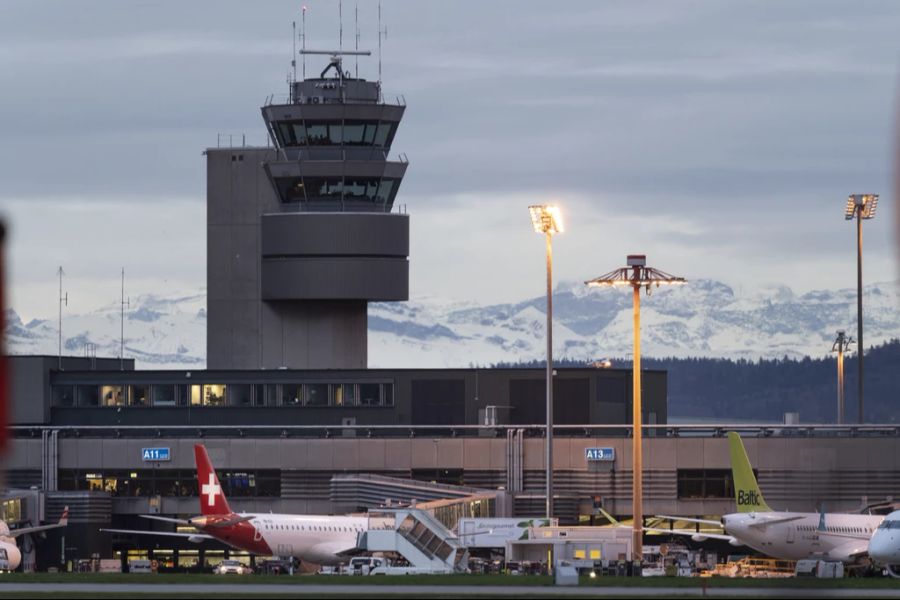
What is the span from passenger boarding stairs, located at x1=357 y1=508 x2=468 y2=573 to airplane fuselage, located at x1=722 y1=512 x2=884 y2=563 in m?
16.6

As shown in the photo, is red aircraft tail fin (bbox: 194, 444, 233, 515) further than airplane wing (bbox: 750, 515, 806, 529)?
Yes

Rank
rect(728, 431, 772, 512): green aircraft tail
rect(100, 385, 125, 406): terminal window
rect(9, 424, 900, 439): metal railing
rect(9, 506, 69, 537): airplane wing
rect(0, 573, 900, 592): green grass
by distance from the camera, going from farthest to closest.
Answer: rect(100, 385, 125, 406): terminal window, rect(9, 424, 900, 439): metal railing, rect(9, 506, 69, 537): airplane wing, rect(728, 431, 772, 512): green aircraft tail, rect(0, 573, 900, 592): green grass

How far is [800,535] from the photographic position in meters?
97.6

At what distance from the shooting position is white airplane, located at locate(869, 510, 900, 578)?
80.7 metres

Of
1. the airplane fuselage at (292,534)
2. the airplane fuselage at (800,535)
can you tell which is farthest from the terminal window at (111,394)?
the airplane fuselage at (800,535)

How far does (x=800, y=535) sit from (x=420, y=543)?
71.3 feet

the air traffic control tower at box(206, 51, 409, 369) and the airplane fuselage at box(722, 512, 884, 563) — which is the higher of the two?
the air traffic control tower at box(206, 51, 409, 369)

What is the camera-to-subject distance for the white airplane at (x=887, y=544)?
80675 millimetres

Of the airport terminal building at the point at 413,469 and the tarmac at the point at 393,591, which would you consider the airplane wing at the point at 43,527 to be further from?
the tarmac at the point at 393,591

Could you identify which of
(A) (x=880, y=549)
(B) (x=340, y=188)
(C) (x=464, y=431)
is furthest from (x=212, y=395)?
(A) (x=880, y=549)

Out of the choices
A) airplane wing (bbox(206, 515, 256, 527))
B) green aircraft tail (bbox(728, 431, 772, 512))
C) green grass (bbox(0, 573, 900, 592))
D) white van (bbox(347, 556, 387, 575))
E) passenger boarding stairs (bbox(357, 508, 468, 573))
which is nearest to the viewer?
green grass (bbox(0, 573, 900, 592))

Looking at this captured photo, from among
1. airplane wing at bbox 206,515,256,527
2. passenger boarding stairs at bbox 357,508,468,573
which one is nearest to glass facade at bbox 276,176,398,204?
airplane wing at bbox 206,515,256,527

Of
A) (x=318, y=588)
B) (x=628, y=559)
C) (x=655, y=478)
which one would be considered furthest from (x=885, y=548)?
(x=655, y=478)

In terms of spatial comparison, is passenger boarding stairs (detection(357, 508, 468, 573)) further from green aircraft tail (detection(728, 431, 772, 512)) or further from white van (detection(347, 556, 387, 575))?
green aircraft tail (detection(728, 431, 772, 512))
